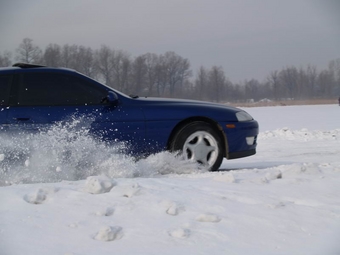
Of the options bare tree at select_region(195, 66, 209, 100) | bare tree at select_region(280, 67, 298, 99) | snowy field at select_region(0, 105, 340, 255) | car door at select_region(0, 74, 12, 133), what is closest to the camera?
snowy field at select_region(0, 105, 340, 255)

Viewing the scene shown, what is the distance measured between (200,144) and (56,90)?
5.88ft

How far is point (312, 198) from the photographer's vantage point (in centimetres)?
319

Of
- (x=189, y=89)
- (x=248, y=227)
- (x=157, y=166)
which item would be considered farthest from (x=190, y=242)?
(x=189, y=89)

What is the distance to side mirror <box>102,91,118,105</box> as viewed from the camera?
4674 millimetres

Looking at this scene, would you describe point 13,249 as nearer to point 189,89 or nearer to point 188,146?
point 188,146

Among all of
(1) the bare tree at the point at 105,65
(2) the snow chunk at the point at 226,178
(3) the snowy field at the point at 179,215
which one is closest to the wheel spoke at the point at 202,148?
(3) the snowy field at the point at 179,215

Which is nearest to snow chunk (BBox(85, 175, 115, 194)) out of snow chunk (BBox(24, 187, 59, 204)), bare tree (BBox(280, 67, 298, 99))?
snow chunk (BBox(24, 187, 59, 204))

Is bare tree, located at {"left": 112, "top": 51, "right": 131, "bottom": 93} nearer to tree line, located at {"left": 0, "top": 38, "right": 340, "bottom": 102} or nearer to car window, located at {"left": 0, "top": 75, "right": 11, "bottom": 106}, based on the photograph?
tree line, located at {"left": 0, "top": 38, "right": 340, "bottom": 102}

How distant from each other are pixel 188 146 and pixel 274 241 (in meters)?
2.43

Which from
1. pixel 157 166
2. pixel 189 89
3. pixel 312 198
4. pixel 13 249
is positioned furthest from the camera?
pixel 189 89

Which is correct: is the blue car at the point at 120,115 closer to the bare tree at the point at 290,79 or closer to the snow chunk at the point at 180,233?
the snow chunk at the point at 180,233

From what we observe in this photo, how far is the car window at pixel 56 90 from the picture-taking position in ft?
15.1

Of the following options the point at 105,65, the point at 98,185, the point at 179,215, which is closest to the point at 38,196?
the point at 98,185

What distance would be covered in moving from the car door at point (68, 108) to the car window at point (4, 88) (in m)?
0.07
